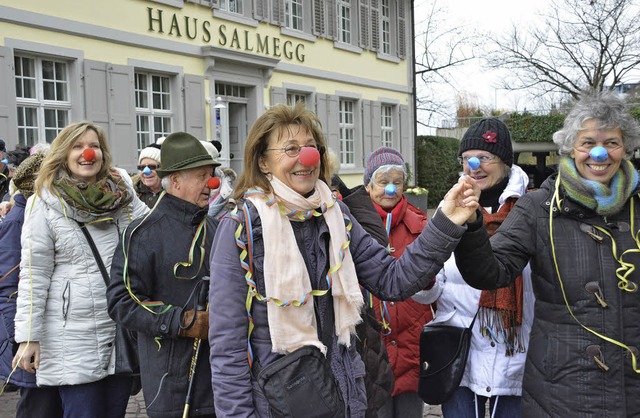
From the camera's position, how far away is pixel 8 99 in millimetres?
9211

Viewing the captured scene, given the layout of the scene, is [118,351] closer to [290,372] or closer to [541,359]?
[290,372]

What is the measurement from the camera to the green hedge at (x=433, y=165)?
2167cm

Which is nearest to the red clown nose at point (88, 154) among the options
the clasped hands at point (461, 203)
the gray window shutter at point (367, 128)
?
the clasped hands at point (461, 203)

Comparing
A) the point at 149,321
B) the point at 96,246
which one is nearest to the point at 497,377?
the point at 149,321

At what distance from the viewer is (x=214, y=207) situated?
14.9 ft

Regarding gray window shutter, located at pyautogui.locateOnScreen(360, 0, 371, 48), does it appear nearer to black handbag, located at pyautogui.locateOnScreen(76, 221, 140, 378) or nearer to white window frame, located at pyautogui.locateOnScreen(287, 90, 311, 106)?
white window frame, located at pyautogui.locateOnScreen(287, 90, 311, 106)

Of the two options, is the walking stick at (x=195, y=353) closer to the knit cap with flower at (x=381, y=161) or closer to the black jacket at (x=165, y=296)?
the black jacket at (x=165, y=296)

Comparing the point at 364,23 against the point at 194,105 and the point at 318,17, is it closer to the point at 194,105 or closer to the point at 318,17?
the point at 318,17

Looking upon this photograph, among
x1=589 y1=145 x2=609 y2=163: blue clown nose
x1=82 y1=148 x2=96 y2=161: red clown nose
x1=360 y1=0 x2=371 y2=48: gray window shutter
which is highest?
x1=360 y1=0 x2=371 y2=48: gray window shutter

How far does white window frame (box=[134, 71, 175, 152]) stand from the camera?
11.6 meters

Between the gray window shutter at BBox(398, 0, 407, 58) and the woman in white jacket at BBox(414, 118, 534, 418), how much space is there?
17129 millimetres

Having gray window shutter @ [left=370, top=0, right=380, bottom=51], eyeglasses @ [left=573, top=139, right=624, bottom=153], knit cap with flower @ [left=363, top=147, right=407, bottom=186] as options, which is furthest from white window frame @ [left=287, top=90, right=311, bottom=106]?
eyeglasses @ [left=573, top=139, right=624, bottom=153]

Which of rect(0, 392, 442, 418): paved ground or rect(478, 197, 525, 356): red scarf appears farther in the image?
rect(0, 392, 442, 418): paved ground

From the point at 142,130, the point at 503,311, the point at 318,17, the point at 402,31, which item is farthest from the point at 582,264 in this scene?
the point at 402,31
